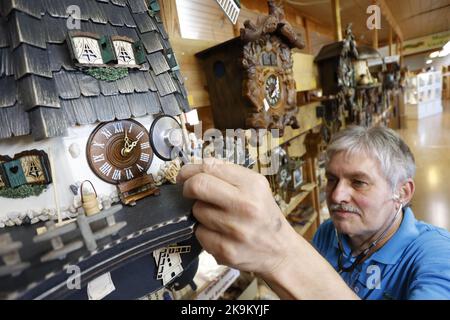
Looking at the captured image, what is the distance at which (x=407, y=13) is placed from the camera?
105 cm

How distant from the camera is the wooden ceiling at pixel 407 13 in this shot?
856 millimetres

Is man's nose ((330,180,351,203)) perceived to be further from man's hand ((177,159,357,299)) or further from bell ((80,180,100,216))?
bell ((80,180,100,216))

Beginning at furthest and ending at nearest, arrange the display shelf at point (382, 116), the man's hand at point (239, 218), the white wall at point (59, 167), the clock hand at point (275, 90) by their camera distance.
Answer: the display shelf at point (382, 116) < the clock hand at point (275, 90) < the white wall at point (59, 167) < the man's hand at point (239, 218)

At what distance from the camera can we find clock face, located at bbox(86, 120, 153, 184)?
497 mm

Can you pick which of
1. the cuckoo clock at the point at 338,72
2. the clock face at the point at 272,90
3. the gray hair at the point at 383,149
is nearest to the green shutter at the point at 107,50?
the clock face at the point at 272,90

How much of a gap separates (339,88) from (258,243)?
1526 millimetres

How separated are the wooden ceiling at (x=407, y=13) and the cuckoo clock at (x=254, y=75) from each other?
45cm

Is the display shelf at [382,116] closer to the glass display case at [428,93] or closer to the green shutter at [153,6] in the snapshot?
the glass display case at [428,93]

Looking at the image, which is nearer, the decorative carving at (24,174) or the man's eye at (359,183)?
the decorative carving at (24,174)

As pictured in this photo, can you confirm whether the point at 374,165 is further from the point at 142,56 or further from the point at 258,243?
the point at 142,56

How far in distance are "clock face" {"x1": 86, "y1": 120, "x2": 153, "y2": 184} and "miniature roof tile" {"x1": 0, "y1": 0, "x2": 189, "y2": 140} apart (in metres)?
0.03

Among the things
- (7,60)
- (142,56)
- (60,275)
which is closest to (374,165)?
(142,56)

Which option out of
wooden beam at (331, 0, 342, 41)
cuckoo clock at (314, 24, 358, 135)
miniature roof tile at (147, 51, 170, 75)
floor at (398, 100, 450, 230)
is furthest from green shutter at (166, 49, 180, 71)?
wooden beam at (331, 0, 342, 41)

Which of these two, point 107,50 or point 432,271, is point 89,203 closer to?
point 107,50
